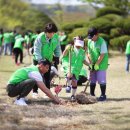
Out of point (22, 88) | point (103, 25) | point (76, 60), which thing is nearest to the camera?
point (22, 88)

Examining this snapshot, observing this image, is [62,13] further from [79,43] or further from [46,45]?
[46,45]

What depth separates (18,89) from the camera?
9.94m

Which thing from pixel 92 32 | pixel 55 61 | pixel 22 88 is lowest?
pixel 22 88

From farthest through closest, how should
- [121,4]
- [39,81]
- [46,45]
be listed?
[121,4] → [46,45] → [39,81]

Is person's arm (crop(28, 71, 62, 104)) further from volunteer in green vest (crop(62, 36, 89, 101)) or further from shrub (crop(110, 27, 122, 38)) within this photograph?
shrub (crop(110, 27, 122, 38))

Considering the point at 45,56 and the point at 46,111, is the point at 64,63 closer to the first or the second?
the point at 45,56

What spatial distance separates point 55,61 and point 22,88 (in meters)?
2.05

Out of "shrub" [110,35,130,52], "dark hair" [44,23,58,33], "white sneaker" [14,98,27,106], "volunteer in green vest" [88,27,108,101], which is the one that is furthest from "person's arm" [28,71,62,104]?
"shrub" [110,35,130,52]

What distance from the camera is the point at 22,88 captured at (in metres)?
9.91

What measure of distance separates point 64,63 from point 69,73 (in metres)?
1.59

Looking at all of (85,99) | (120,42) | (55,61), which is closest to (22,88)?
(85,99)

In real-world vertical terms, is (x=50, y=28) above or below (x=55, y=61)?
above

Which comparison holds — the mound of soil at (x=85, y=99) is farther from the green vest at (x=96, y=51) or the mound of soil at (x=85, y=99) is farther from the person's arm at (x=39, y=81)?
the person's arm at (x=39, y=81)

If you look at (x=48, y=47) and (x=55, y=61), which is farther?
(x=55, y=61)
